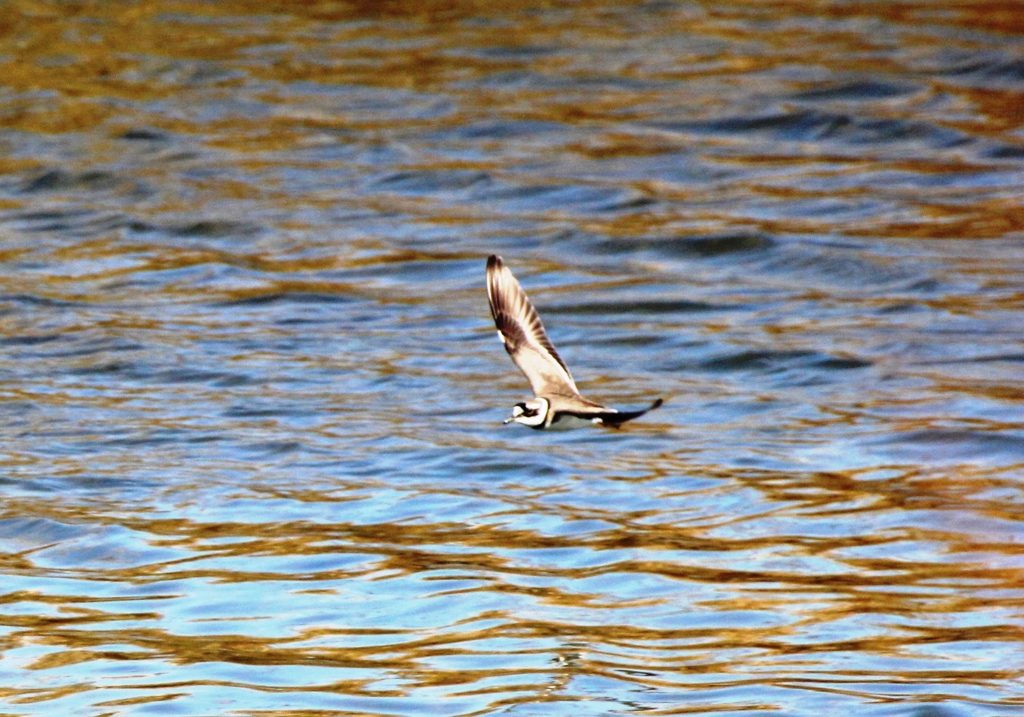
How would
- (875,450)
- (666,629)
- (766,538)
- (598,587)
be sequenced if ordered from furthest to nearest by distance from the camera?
(875,450), (766,538), (598,587), (666,629)

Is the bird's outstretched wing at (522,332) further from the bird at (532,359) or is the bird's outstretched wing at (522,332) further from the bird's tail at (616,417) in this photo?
the bird's tail at (616,417)

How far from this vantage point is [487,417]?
10102mm

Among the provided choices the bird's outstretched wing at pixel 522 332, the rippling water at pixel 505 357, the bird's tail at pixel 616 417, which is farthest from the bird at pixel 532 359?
the rippling water at pixel 505 357

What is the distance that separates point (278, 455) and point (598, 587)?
8.02 feet

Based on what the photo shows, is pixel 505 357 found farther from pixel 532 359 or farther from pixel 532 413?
pixel 532 413

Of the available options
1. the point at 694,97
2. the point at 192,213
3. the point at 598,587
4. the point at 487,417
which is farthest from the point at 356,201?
the point at 598,587

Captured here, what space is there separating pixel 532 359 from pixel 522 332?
0.18 meters

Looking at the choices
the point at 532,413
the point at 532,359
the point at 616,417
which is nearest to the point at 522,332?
the point at 532,359

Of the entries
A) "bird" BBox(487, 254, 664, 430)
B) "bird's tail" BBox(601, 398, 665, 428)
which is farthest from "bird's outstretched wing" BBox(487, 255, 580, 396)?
"bird's tail" BBox(601, 398, 665, 428)

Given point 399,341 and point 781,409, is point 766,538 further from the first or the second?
point 399,341

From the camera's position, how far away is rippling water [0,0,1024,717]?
689 cm

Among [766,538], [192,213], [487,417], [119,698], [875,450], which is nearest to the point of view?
[119,698]

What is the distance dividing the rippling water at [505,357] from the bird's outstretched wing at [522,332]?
0.95m

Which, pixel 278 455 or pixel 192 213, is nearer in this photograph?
pixel 278 455
